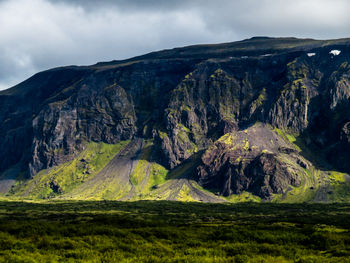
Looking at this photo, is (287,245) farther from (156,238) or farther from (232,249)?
(156,238)

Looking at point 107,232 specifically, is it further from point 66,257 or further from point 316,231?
point 316,231

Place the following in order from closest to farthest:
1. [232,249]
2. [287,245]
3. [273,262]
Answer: [273,262]
[232,249]
[287,245]

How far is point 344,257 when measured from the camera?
72.6 meters

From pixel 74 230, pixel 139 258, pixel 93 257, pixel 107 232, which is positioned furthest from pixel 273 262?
pixel 74 230

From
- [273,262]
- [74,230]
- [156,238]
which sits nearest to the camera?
[273,262]

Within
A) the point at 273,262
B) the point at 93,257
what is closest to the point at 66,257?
the point at 93,257

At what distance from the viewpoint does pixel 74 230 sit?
10569cm

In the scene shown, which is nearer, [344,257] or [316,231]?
[344,257]

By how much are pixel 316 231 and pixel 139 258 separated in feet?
172

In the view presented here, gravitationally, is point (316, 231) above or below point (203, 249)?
below

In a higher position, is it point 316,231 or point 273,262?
point 273,262

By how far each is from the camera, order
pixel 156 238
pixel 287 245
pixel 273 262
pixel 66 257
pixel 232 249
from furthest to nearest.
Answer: pixel 156 238 → pixel 287 245 → pixel 232 249 → pixel 66 257 → pixel 273 262

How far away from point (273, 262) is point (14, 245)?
53.1 meters

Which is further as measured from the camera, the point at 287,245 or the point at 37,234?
the point at 37,234
